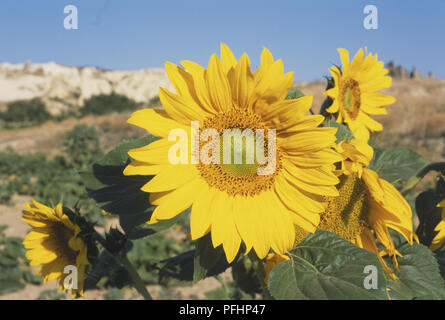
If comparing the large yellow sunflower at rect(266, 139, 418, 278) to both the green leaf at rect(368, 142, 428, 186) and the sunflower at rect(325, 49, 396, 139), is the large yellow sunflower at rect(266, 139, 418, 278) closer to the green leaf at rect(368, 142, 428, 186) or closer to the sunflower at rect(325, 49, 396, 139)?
the green leaf at rect(368, 142, 428, 186)

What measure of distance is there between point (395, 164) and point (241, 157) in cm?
68

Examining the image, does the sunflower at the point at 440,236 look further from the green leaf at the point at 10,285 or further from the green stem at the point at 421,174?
the green leaf at the point at 10,285

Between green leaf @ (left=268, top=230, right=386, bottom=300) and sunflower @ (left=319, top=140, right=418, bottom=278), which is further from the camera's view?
sunflower @ (left=319, top=140, right=418, bottom=278)

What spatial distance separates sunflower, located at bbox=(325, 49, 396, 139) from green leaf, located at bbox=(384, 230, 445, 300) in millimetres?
453

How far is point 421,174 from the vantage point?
4.29ft


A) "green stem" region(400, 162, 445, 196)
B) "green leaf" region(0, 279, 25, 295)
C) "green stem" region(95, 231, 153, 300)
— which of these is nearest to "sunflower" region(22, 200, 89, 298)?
"green stem" region(95, 231, 153, 300)

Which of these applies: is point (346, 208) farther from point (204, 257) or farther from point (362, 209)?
point (204, 257)

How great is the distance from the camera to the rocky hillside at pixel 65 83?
4103 centimetres

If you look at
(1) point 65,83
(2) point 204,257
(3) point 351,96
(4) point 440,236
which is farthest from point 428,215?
(1) point 65,83

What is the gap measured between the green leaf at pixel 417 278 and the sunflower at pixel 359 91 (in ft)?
1.49

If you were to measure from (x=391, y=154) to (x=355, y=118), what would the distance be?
25 cm

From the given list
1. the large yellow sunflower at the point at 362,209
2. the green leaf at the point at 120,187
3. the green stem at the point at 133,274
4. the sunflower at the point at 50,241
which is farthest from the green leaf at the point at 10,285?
the large yellow sunflower at the point at 362,209

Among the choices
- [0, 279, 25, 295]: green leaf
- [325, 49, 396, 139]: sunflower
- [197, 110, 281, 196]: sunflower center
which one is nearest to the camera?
[197, 110, 281, 196]: sunflower center

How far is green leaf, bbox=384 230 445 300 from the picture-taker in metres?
1.03
